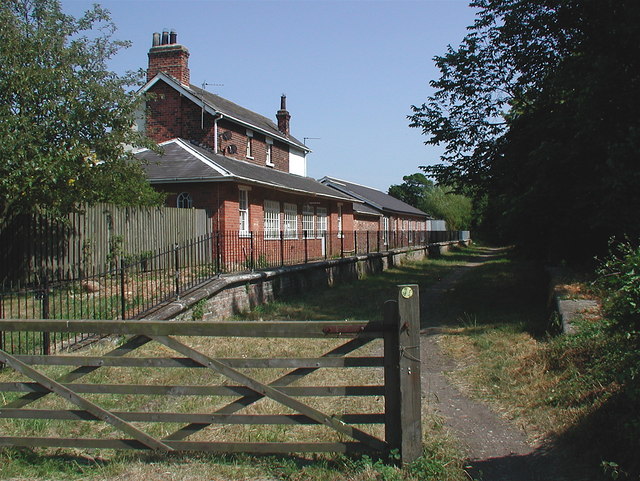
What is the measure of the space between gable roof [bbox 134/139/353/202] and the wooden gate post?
43.2ft

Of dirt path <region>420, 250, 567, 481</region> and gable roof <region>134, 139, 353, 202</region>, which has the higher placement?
gable roof <region>134, 139, 353, 202</region>

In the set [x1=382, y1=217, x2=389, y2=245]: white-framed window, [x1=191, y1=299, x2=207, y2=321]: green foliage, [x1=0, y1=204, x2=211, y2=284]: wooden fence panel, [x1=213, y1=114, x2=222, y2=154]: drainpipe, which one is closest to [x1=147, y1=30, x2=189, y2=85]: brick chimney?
[x1=213, y1=114, x2=222, y2=154]: drainpipe

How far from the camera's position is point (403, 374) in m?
3.97

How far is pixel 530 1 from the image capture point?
13094mm

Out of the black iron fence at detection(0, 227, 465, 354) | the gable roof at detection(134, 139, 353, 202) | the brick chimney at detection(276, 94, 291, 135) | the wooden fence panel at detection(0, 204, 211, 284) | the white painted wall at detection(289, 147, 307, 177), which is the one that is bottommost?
the black iron fence at detection(0, 227, 465, 354)

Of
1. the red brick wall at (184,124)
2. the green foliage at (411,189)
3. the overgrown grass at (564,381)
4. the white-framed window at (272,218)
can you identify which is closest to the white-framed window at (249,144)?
the red brick wall at (184,124)

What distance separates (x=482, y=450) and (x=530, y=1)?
1173 centimetres

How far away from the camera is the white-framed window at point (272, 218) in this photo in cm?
2041

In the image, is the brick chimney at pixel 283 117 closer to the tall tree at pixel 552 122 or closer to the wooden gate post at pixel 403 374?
the tall tree at pixel 552 122

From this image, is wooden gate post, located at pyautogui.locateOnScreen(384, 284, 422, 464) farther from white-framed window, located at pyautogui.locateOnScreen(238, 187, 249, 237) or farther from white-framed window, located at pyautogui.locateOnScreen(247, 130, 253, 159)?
white-framed window, located at pyautogui.locateOnScreen(247, 130, 253, 159)

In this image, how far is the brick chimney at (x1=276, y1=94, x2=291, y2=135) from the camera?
29875mm

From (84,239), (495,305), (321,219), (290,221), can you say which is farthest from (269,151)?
(495,305)

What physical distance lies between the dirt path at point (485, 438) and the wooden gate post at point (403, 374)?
606 millimetres

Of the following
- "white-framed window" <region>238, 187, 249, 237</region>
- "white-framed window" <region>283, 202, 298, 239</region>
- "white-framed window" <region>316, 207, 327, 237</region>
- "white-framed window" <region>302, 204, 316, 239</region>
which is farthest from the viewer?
"white-framed window" <region>316, 207, 327, 237</region>
